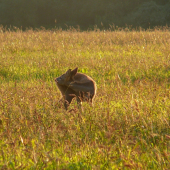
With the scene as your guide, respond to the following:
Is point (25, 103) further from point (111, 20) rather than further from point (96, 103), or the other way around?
point (111, 20)

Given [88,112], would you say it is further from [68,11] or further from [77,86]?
[68,11]

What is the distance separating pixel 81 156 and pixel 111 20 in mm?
27558

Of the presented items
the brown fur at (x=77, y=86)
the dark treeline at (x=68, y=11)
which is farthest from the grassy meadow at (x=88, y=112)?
the dark treeline at (x=68, y=11)

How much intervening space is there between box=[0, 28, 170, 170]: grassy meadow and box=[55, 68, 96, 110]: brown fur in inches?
6.7

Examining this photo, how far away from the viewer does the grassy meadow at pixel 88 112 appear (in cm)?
260

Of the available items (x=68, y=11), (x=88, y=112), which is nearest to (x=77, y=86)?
(x=88, y=112)

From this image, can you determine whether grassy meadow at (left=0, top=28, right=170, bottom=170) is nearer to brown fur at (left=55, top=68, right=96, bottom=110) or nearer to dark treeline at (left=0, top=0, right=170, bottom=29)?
brown fur at (left=55, top=68, right=96, bottom=110)

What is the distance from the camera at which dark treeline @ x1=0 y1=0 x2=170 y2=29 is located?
29.7 metres

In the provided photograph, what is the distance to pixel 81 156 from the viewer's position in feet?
8.71

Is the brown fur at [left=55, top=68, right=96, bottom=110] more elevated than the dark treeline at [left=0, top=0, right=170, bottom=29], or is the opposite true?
the dark treeline at [left=0, top=0, right=170, bottom=29]

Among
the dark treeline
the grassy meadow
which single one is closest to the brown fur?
the grassy meadow

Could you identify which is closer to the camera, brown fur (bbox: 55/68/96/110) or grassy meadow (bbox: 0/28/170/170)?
grassy meadow (bbox: 0/28/170/170)

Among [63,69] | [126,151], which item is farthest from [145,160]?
[63,69]

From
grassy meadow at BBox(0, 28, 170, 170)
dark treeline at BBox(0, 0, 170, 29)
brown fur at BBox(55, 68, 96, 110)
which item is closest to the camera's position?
grassy meadow at BBox(0, 28, 170, 170)
